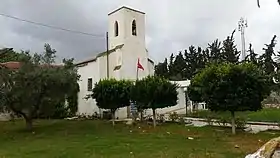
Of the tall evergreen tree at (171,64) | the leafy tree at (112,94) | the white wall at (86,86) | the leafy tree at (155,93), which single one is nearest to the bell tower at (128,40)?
the white wall at (86,86)

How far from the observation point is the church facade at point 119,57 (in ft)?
115

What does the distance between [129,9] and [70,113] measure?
35.1 feet

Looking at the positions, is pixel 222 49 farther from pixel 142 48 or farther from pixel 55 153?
pixel 55 153

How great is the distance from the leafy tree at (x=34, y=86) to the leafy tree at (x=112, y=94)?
3.18 meters

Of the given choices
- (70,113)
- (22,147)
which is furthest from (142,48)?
(22,147)

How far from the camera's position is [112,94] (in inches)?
1061

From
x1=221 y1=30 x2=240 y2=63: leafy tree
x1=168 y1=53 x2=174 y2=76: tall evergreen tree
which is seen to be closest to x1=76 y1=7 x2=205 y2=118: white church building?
x1=221 y1=30 x2=240 y2=63: leafy tree

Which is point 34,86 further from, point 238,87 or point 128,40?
point 128,40

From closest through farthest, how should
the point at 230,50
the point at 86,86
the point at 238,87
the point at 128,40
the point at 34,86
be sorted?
1. the point at 238,87
2. the point at 34,86
3. the point at 128,40
4. the point at 86,86
5. the point at 230,50

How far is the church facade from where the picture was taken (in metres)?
35.0

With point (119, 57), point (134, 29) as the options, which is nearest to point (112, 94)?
point (119, 57)

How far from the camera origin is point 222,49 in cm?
6275

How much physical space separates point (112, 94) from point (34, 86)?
632cm

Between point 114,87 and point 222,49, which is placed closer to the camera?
point 114,87
